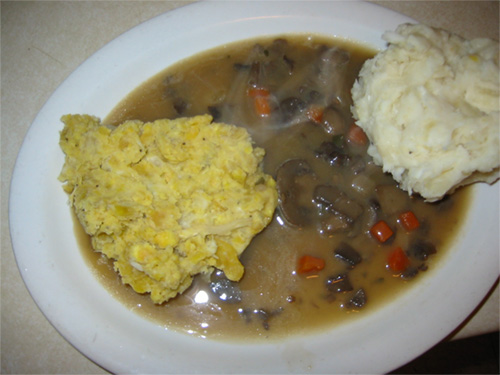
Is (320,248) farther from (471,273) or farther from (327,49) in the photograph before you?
(327,49)

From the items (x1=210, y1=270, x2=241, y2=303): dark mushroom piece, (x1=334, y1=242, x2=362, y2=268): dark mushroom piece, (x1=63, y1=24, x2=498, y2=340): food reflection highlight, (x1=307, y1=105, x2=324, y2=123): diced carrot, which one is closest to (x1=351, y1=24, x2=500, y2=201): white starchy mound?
(x1=63, y1=24, x2=498, y2=340): food reflection highlight

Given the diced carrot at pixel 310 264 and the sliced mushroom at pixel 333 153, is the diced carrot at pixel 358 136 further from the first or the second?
the diced carrot at pixel 310 264

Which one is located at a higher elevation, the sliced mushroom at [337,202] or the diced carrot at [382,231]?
the sliced mushroom at [337,202]

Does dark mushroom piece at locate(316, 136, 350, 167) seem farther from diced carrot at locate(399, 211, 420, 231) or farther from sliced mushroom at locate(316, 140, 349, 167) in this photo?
diced carrot at locate(399, 211, 420, 231)

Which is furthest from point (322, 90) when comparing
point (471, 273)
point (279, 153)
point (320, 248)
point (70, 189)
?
point (70, 189)

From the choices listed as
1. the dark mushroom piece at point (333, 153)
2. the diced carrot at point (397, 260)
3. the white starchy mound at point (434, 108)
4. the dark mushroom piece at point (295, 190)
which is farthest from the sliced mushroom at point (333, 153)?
the diced carrot at point (397, 260)

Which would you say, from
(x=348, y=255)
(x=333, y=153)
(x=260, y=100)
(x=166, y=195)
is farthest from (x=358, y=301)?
(x=260, y=100)
